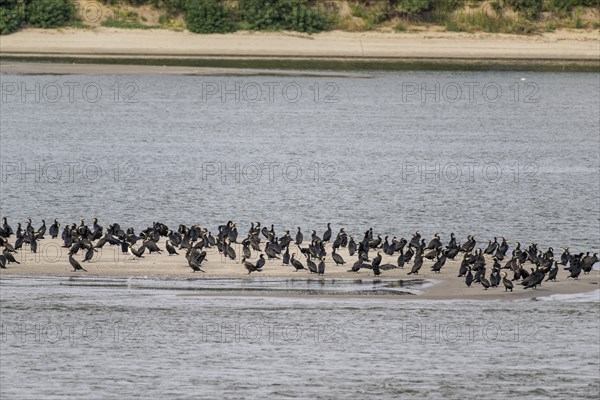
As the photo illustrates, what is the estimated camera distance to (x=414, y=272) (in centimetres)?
3519

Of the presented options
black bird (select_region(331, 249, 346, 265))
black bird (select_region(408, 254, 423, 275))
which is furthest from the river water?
black bird (select_region(331, 249, 346, 265))

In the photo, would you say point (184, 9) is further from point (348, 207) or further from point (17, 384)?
point (17, 384)

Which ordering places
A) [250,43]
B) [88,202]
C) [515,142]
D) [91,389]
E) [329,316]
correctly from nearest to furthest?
[91,389] < [329,316] < [88,202] < [515,142] < [250,43]

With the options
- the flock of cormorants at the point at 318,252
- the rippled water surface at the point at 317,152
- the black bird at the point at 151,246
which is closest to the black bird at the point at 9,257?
the flock of cormorants at the point at 318,252

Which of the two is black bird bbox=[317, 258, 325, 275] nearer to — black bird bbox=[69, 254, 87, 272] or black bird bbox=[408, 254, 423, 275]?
black bird bbox=[408, 254, 423, 275]

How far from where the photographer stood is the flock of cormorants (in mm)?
34625

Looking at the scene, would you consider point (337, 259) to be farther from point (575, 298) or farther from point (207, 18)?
point (207, 18)

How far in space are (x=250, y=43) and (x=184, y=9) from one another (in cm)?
579

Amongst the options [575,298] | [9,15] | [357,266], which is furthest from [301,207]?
[9,15]

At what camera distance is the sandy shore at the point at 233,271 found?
33875mm

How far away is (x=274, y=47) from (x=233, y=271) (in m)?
56.3

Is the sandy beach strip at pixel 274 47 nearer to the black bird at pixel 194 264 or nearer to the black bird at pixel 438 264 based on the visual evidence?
the black bird at pixel 194 264

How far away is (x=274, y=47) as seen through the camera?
90188 millimetres

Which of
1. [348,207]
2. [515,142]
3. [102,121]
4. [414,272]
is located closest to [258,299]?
[414,272]
